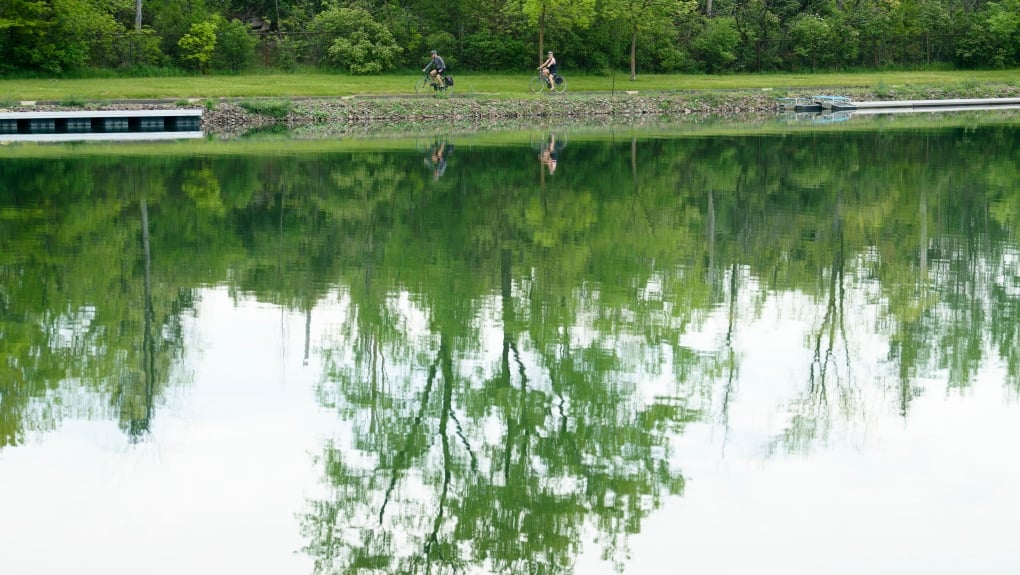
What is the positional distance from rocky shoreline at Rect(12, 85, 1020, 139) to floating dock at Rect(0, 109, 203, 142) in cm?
49

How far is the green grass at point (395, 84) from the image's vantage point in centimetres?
4338

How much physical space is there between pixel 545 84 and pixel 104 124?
54.1 feet


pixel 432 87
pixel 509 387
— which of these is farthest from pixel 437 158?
pixel 509 387

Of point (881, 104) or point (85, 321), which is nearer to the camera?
point (85, 321)

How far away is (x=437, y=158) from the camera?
29156 mm

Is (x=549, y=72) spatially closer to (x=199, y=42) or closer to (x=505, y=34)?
(x=505, y=34)

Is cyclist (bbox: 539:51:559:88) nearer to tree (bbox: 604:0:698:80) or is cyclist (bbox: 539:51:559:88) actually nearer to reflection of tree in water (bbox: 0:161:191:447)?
tree (bbox: 604:0:698:80)

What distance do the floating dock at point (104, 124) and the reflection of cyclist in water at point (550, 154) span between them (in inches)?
416

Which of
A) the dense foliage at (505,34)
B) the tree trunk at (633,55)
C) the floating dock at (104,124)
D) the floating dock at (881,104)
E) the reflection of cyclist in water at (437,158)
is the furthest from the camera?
the tree trunk at (633,55)

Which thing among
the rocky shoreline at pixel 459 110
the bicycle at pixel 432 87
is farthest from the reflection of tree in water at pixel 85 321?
the bicycle at pixel 432 87

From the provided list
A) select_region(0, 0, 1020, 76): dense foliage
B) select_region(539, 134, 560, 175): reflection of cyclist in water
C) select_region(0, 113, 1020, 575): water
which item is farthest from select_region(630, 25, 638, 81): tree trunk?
select_region(0, 113, 1020, 575): water

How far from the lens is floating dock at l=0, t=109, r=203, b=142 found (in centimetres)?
3830

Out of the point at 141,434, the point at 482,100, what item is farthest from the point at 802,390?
the point at 482,100

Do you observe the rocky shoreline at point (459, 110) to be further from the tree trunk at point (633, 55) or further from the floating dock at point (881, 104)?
the tree trunk at point (633, 55)
